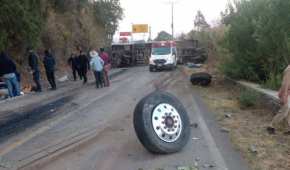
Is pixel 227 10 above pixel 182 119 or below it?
above

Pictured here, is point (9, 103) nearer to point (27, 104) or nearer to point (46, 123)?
point (27, 104)

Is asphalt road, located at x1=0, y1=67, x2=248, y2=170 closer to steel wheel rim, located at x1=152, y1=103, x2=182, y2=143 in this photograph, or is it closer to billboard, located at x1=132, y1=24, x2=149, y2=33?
steel wheel rim, located at x1=152, y1=103, x2=182, y2=143

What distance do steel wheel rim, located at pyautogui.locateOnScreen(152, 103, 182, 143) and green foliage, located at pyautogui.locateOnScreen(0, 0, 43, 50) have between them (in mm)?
17715

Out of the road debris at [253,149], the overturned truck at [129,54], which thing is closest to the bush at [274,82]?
the road debris at [253,149]

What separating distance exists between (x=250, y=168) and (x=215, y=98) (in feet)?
31.2

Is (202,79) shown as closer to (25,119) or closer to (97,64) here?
(97,64)

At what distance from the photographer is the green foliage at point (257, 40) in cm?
1566

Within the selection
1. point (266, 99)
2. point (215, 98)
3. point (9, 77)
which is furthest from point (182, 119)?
point (9, 77)

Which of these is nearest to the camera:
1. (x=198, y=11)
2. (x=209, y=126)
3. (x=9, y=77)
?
(x=209, y=126)

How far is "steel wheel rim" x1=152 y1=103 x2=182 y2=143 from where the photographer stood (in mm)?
7621

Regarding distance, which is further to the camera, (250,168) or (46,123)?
(46,123)

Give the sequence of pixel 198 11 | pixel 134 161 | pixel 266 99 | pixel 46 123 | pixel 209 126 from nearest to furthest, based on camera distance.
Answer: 1. pixel 134 161
2. pixel 209 126
3. pixel 46 123
4. pixel 266 99
5. pixel 198 11

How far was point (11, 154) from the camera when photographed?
8094 mm

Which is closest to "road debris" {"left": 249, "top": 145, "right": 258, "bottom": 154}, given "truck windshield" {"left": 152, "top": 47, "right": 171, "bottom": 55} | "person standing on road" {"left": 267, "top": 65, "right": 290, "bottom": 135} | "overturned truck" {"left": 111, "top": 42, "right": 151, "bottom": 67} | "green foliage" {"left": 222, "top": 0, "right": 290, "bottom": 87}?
"person standing on road" {"left": 267, "top": 65, "right": 290, "bottom": 135}
